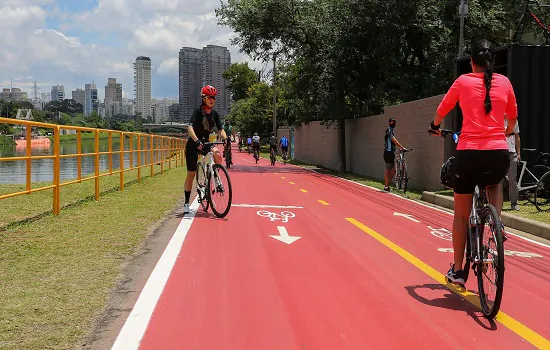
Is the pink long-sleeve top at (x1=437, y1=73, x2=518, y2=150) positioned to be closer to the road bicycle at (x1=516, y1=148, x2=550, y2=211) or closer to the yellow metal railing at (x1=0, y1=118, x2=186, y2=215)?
the yellow metal railing at (x1=0, y1=118, x2=186, y2=215)

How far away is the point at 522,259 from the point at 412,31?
1814 cm

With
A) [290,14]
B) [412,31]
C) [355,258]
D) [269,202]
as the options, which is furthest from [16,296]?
[290,14]

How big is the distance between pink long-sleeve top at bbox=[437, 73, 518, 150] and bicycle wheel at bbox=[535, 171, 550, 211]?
20.0 ft

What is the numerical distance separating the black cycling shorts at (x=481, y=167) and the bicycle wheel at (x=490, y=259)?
0.23 m

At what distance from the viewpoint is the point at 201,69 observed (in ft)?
268

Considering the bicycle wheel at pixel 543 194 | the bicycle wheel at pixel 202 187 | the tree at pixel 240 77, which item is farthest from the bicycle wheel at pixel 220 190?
the tree at pixel 240 77

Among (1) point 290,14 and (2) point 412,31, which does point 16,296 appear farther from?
(1) point 290,14

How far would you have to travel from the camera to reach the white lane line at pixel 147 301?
3561mm

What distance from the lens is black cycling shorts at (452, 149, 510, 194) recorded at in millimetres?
4281

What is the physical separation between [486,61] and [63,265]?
4.48m

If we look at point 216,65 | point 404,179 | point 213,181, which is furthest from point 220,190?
point 216,65

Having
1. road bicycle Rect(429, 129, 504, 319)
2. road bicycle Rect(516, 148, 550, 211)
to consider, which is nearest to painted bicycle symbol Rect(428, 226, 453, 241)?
road bicycle Rect(516, 148, 550, 211)

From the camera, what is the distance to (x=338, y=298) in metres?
4.58

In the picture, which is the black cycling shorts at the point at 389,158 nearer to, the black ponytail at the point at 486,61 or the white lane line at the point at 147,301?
the white lane line at the point at 147,301
